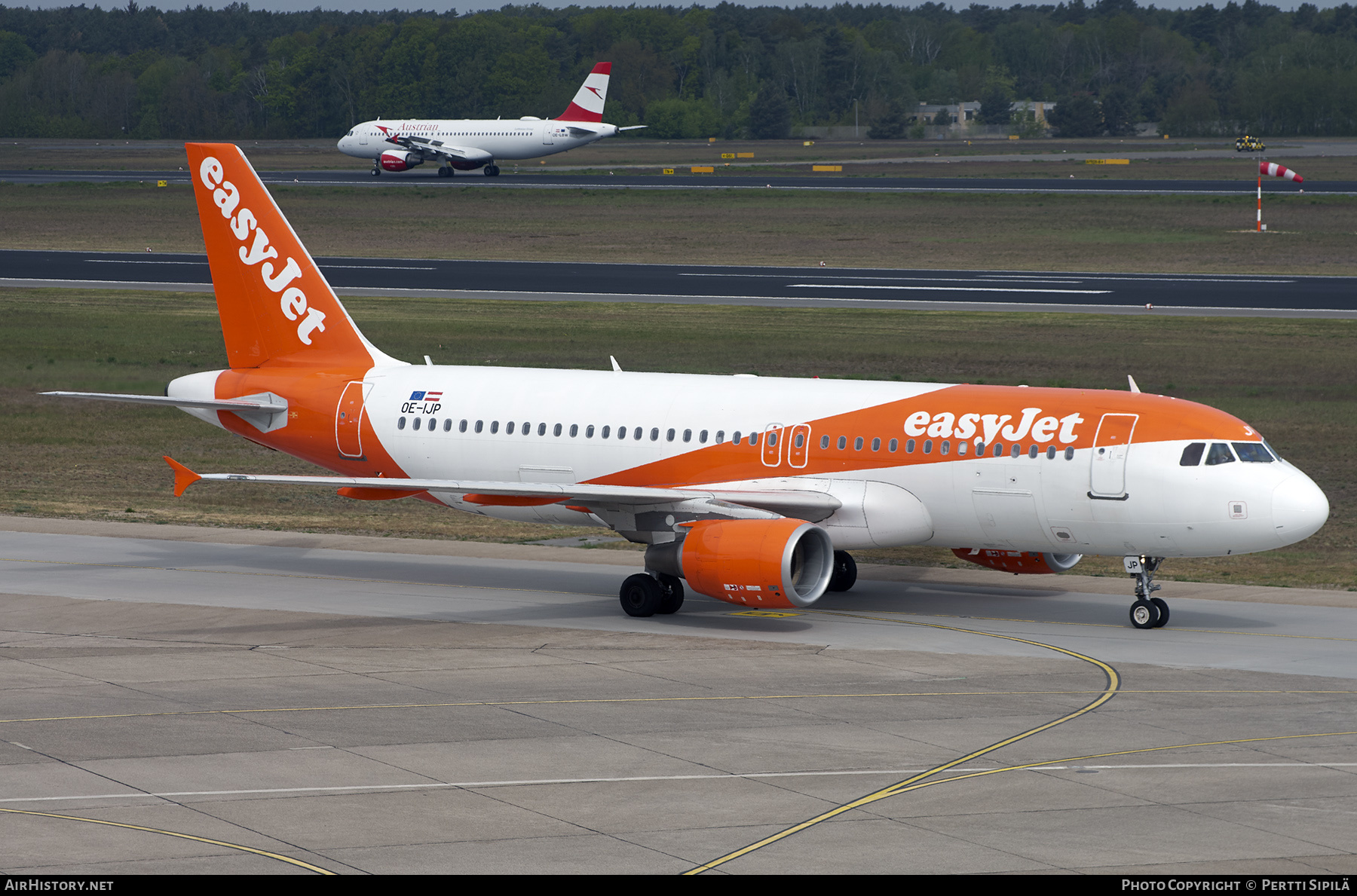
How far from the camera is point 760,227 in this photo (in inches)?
4230

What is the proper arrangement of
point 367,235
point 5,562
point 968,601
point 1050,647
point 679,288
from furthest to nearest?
point 367,235
point 679,288
point 5,562
point 968,601
point 1050,647

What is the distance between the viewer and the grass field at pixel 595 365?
134 ft

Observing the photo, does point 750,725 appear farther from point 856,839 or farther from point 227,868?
point 227,868

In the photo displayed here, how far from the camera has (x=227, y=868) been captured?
16406mm

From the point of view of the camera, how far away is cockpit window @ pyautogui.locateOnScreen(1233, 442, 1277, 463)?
91.3ft

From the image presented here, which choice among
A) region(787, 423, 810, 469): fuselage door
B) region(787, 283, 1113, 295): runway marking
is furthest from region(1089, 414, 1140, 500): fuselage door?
region(787, 283, 1113, 295): runway marking

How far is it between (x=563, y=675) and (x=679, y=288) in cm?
5681

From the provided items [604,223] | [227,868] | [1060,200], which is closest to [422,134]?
[604,223]

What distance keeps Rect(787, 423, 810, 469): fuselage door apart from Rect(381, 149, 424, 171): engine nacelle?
120783 mm

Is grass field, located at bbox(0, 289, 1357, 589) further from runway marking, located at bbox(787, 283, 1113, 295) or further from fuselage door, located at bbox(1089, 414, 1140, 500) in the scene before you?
runway marking, located at bbox(787, 283, 1113, 295)

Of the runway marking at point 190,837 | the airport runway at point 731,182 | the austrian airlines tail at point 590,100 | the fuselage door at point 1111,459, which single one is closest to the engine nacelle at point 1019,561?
the fuselage door at point 1111,459

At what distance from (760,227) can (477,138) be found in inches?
1979

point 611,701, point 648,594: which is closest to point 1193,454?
point 648,594

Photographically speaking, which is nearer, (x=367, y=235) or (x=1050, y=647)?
(x=1050, y=647)
